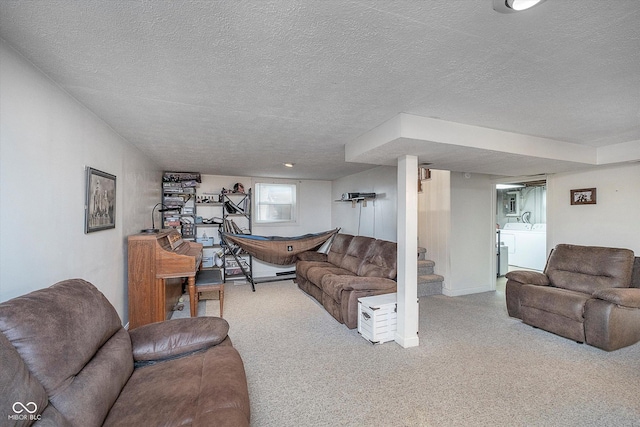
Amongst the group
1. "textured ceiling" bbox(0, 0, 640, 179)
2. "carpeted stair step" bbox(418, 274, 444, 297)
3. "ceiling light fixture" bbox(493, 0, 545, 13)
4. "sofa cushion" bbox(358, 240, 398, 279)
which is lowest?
"carpeted stair step" bbox(418, 274, 444, 297)

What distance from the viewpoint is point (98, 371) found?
1212mm

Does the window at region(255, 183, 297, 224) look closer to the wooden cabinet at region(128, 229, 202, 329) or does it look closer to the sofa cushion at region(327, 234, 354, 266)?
the sofa cushion at region(327, 234, 354, 266)

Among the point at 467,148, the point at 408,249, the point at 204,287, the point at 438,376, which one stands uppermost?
the point at 467,148

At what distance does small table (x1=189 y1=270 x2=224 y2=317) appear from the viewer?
3.27 meters

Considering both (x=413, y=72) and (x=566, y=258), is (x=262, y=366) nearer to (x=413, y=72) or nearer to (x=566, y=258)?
(x=413, y=72)

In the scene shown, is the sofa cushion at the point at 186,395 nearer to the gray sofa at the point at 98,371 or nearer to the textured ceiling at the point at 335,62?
the gray sofa at the point at 98,371

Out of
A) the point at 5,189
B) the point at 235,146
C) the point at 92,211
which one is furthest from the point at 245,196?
the point at 5,189

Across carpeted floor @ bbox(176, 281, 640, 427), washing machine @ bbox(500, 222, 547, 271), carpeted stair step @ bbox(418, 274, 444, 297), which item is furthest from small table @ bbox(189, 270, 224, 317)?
washing machine @ bbox(500, 222, 547, 271)

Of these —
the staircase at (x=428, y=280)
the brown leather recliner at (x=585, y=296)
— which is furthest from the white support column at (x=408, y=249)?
the staircase at (x=428, y=280)

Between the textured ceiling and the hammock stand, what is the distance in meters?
2.59

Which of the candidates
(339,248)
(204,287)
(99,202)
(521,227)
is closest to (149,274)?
(204,287)

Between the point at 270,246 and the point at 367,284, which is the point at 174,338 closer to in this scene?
the point at 367,284

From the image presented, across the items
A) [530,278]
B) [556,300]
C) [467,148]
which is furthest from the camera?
[530,278]

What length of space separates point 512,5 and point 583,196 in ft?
12.6
